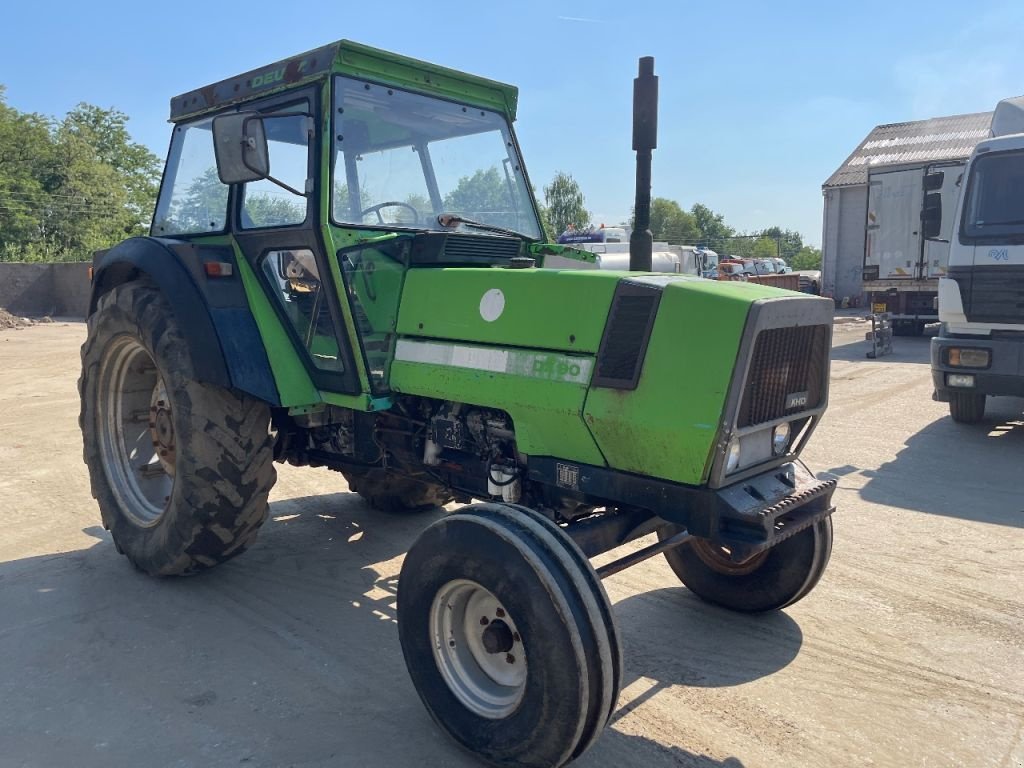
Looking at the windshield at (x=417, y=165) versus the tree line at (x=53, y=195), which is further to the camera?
the tree line at (x=53, y=195)

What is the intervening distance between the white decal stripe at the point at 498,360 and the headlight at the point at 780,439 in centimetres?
80

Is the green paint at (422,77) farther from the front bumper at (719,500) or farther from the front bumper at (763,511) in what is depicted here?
the front bumper at (763,511)

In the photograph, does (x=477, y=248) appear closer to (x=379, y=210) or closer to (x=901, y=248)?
(x=379, y=210)

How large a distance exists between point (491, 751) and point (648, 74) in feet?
9.04

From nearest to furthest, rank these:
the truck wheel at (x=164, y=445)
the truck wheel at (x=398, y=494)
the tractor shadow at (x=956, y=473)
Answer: the truck wheel at (x=164, y=445), the truck wheel at (x=398, y=494), the tractor shadow at (x=956, y=473)

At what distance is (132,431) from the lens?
476cm

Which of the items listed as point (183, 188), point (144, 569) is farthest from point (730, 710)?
point (183, 188)

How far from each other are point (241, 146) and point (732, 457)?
2367 mm

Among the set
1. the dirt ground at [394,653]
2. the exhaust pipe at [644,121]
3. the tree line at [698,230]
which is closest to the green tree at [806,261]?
the tree line at [698,230]

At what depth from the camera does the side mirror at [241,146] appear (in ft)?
11.2

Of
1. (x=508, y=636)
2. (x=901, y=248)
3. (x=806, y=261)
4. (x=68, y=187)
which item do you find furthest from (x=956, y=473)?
(x=806, y=261)

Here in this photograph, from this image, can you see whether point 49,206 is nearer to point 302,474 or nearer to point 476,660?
point 302,474

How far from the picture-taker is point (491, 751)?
2.68 meters

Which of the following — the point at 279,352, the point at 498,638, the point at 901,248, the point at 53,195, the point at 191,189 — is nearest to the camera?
the point at 498,638
